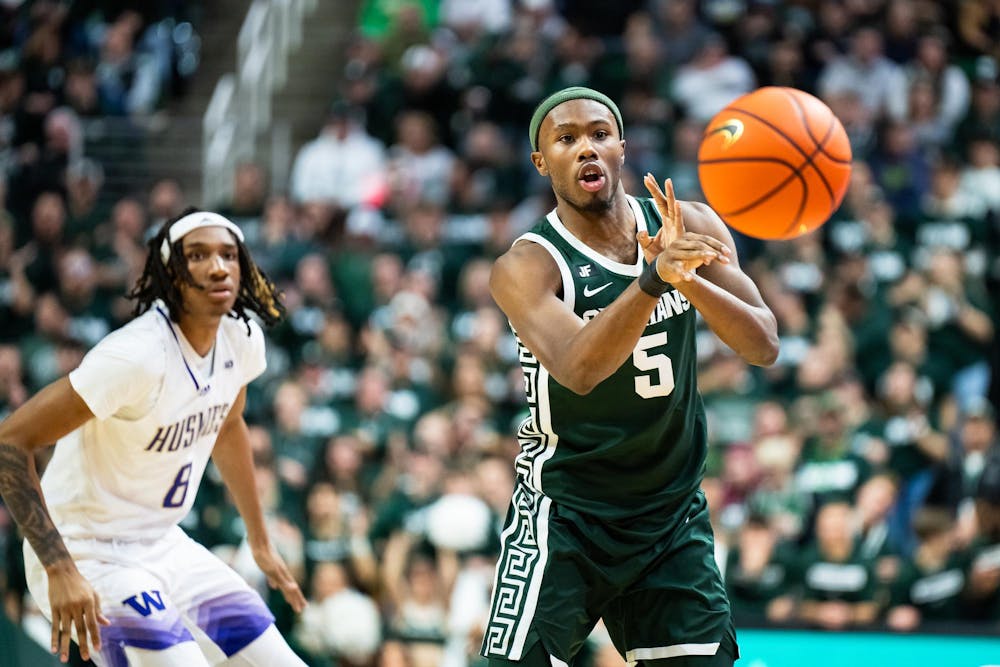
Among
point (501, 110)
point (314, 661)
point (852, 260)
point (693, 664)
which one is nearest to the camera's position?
point (693, 664)

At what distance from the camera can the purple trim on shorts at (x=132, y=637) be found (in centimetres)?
479

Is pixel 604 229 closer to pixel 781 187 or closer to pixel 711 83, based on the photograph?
pixel 781 187

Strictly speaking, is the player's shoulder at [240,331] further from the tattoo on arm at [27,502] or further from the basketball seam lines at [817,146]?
the basketball seam lines at [817,146]

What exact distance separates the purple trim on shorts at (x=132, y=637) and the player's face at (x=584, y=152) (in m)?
1.97

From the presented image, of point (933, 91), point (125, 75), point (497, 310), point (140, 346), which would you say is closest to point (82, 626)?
point (140, 346)

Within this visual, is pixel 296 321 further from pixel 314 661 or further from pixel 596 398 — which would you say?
pixel 596 398

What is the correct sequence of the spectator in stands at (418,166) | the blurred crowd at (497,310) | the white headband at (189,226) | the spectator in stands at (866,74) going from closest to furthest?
1. the white headband at (189,226)
2. the blurred crowd at (497,310)
3. the spectator in stands at (866,74)
4. the spectator in stands at (418,166)

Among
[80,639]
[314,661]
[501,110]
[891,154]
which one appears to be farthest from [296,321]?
[80,639]

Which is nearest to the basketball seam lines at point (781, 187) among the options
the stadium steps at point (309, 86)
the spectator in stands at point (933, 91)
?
the spectator in stands at point (933, 91)

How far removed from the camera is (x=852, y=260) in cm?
1052

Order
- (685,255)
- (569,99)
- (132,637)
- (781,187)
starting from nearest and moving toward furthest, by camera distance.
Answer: (685,255)
(569,99)
(132,637)
(781,187)

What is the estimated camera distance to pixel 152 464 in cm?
509

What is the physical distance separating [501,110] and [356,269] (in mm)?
2264

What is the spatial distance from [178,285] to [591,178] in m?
1.59
